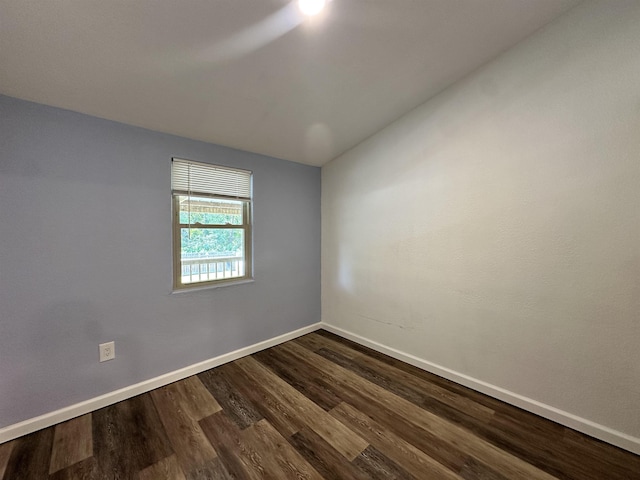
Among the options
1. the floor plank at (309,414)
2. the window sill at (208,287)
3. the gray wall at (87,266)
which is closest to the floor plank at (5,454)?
the gray wall at (87,266)

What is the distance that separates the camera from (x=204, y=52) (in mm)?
1465

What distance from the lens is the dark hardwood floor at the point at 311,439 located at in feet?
4.44

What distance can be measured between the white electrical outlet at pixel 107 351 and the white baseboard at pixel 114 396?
0.26 meters

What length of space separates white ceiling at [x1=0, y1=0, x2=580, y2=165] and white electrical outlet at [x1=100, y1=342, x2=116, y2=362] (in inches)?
63.9

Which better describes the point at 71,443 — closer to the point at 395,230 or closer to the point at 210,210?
the point at 210,210

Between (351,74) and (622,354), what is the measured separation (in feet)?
8.05

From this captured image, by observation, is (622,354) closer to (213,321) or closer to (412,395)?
(412,395)

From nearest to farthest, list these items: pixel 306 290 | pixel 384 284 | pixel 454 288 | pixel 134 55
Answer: pixel 134 55
pixel 454 288
pixel 384 284
pixel 306 290

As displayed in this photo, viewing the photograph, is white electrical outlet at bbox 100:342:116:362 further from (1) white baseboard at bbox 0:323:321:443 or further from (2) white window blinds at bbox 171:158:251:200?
(2) white window blinds at bbox 171:158:251:200

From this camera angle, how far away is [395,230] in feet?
8.29

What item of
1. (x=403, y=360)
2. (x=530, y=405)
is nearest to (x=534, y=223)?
(x=530, y=405)

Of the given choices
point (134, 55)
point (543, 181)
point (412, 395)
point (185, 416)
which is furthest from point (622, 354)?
point (134, 55)

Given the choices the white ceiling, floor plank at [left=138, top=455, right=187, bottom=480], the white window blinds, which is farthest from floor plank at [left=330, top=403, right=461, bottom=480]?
the white ceiling

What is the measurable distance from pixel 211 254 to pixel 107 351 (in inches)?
40.0
